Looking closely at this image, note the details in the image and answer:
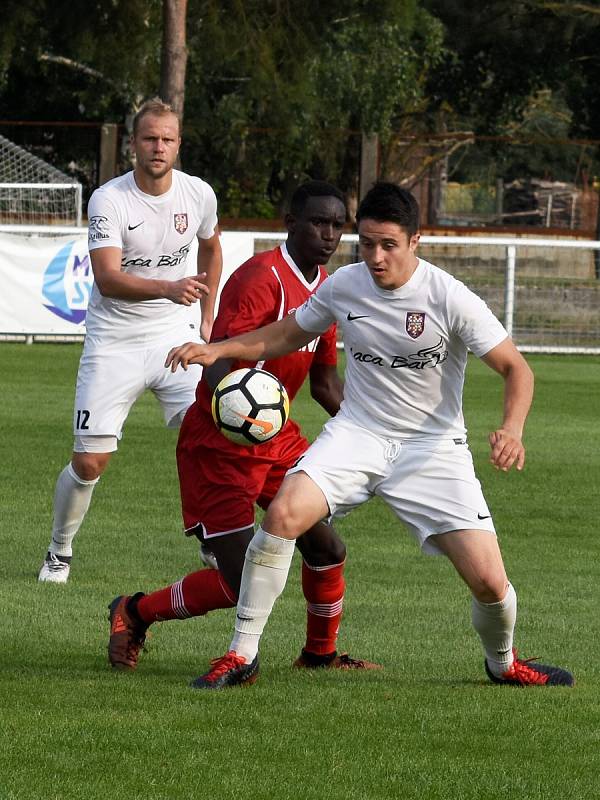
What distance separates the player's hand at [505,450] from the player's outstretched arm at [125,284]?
6.11 ft

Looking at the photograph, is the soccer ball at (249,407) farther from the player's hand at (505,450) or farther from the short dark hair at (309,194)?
the player's hand at (505,450)

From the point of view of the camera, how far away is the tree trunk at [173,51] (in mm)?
24266

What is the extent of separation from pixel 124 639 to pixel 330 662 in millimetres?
847

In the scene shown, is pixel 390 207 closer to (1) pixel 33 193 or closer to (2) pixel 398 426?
(2) pixel 398 426

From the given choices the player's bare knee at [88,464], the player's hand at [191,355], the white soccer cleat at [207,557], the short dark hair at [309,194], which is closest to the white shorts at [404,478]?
the player's hand at [191,355]

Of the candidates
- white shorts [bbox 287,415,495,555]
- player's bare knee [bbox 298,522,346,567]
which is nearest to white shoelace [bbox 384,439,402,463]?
white shorts [bbox 287,415,495,555]

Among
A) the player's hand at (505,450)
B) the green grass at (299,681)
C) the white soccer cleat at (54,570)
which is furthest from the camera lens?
the white soccer cleat at (54,570)

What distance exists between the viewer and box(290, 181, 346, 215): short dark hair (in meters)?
6.43

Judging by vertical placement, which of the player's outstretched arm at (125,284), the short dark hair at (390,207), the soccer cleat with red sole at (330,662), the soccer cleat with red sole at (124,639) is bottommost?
the soccer cleat with red sole at (330,662)

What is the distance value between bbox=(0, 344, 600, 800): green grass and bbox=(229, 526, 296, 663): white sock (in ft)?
0.65

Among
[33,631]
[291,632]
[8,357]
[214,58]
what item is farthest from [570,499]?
[214,58]

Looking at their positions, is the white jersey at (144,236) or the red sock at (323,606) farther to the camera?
the white jersey at (144,236)

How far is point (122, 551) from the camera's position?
902 centimetres

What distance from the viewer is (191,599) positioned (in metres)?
6.34
